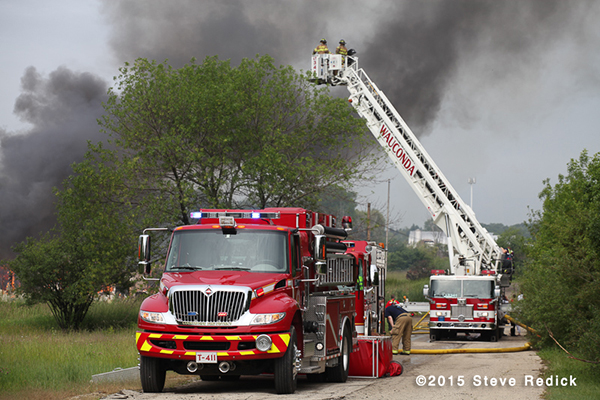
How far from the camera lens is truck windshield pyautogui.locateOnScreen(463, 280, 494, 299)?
22.8m

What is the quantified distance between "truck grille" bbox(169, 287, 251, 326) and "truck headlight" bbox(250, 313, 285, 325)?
0.20 meters

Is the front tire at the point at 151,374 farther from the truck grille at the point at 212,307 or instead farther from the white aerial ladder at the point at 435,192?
the white aerial ladder at the point at 435,192

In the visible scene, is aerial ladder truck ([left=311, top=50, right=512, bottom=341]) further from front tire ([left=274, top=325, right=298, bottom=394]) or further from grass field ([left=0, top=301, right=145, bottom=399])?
front tire ([left=274, top=325, right=298, bottom=394])

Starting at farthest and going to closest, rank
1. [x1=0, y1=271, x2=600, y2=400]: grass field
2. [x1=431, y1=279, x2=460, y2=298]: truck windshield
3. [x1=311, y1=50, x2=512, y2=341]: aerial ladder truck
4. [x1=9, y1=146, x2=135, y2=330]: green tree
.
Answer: [x1=311, y1=50, x2=512, y2=341]: aerial ladder truck → [x1=431, y1=279, x2=460, y2=298]: truck windshield → [x1=9, y1=146, x2=135, y2=330]: green tree → [x1=0, y1=271, x2=600, y2=400]: grass field

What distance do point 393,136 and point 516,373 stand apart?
1382cm

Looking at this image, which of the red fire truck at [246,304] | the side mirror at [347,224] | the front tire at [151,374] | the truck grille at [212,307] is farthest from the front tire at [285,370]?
the side mirror at [347,224]

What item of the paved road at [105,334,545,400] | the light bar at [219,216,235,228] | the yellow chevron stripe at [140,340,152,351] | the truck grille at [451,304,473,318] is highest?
the light bar at [219,216,235,228]

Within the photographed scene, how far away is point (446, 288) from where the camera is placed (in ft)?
76.0

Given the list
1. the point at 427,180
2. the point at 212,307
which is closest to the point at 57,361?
the point at 212,307

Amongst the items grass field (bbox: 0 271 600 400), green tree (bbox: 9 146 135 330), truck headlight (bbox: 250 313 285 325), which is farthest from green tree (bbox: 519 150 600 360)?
green tree (bbox: 9 146 135 330)

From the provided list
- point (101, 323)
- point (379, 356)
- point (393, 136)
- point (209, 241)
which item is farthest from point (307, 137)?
point (209, 241)

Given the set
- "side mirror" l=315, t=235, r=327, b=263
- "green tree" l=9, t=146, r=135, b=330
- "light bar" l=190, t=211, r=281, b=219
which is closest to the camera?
"side mirror" l=315, t=235, r=327, b=263

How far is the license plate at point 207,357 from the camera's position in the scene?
9.40 m

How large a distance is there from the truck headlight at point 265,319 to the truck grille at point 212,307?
0.20 meters
